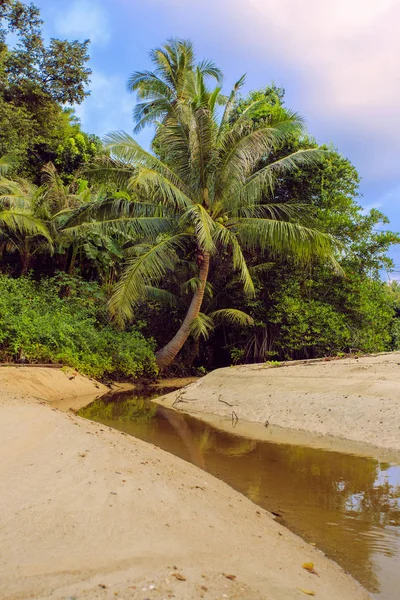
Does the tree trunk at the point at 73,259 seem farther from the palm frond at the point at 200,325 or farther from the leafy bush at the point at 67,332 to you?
the palm frond at the point at 200,325

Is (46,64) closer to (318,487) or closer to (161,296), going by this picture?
(161,296)

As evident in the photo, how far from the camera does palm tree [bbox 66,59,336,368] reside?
13.2 m

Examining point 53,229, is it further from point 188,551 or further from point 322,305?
point 188,551

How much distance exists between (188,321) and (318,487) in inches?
377

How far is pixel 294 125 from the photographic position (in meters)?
13.9

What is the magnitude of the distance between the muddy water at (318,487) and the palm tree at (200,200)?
612 centimetres

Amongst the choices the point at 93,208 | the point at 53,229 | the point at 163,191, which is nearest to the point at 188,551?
the point at 163,191

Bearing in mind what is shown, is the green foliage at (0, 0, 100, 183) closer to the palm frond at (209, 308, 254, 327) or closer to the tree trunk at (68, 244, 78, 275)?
the tree trunk at (68, 244, 78, 275)

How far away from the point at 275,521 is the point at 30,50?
76.7 feet

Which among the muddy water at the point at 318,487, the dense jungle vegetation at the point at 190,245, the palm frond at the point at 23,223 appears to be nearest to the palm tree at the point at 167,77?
the dense jungle vegetation at the point at 190,245

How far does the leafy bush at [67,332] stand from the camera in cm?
1162

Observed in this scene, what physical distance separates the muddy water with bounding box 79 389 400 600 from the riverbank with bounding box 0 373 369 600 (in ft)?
0.89

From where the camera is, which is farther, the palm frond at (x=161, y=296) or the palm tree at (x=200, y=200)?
the palm frond at (x=161, y=296)

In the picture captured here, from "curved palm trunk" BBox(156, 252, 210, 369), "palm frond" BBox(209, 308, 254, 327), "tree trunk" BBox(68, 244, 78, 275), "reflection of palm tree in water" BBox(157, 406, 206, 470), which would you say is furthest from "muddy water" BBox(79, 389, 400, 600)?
"tree trunk" BBox(68, 244, 78, 275)
